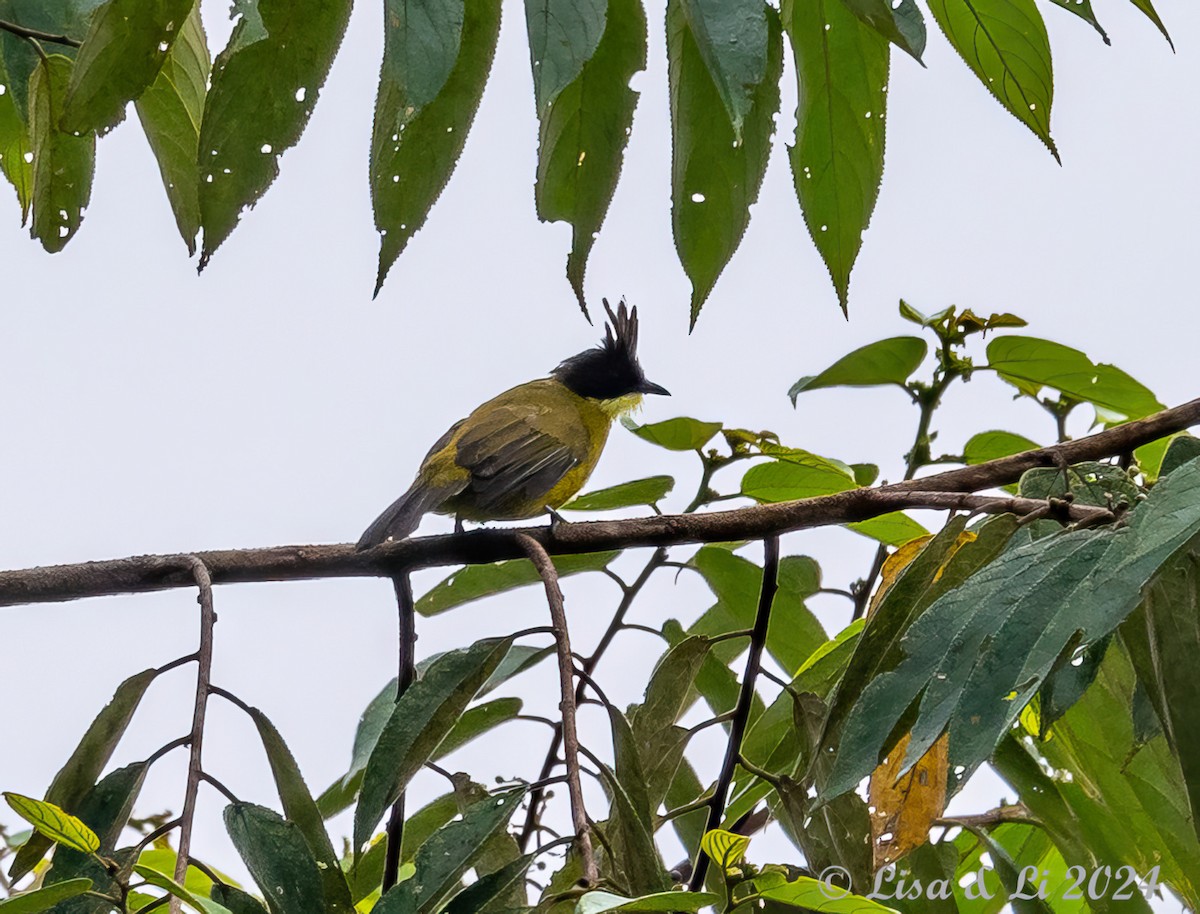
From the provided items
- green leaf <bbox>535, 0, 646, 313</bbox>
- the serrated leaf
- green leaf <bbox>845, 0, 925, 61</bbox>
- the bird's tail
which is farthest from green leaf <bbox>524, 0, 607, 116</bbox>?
the bird's tail

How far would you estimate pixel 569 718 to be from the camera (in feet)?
3.19

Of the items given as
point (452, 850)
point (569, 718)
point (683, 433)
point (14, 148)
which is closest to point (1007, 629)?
point (569, 718)

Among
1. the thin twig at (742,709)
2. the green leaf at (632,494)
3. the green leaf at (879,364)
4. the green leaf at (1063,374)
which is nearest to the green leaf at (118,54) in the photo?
the thin twig at (742,709)

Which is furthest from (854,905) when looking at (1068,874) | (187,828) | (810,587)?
(810,587)

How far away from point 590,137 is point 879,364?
Answer: 65cm

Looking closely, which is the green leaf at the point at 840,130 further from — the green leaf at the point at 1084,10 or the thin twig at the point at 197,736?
the thin twig at the point at 197,736

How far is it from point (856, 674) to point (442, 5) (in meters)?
0.61

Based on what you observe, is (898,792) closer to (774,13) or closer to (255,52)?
(774,13)

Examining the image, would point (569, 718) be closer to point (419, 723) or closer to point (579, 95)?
point (419, 723)

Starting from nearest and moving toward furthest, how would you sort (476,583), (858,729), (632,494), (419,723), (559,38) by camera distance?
(559,38) → (858,729) → (419,723) → (632,494) → (476,583)

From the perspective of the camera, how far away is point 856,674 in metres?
1.16

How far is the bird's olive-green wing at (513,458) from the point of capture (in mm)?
2775

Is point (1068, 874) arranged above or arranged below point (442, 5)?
below

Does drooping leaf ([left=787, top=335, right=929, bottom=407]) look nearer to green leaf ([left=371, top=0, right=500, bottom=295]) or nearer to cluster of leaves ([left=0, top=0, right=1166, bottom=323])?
cluster of leaves ([left=0, top=0, right=1166, bottom=323])
